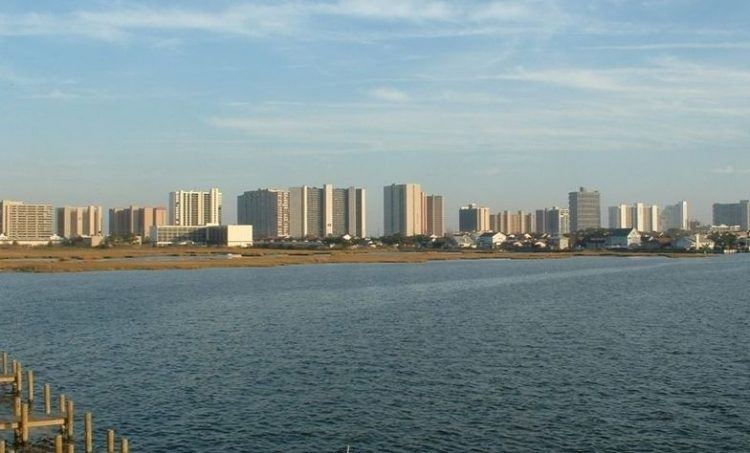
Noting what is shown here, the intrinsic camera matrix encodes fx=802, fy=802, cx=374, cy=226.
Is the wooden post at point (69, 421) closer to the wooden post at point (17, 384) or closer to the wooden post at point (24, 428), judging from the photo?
the wooden post at point (24, 428)

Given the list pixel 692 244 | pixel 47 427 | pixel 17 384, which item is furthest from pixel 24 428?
pixel 692 244

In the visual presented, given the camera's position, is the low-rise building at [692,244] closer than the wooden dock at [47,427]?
No

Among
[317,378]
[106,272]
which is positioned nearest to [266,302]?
[317,378]

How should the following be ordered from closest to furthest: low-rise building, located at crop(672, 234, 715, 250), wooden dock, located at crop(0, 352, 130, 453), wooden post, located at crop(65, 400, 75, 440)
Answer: wooden dock, located at crop(0, 352, 130, 453), wooden post, located at crop(65, 400, 75, 440), low-rise building, located at crop(672, 234, 715, 250)

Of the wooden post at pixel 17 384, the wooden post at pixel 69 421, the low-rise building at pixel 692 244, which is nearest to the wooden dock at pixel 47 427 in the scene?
the wooden post at pixel 69 421

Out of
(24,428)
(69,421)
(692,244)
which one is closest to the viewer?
(24,428)

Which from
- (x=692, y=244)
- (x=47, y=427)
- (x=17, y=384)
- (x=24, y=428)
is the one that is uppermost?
(x=692, y=244)

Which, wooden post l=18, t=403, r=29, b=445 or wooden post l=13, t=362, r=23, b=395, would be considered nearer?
wooden post l=18, t=403, r=29, b=445

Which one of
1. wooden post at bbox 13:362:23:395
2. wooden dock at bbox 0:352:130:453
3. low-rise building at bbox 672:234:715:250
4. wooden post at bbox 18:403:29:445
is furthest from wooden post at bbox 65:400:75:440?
low-rise building at bbox 672:234:715:250

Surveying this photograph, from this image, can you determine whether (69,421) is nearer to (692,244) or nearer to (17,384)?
(17,384)

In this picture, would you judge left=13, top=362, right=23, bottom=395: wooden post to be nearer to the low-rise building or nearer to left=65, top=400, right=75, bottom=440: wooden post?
left=65, top=400, right=75, bottom=440: wooden post

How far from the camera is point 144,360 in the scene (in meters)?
32.5

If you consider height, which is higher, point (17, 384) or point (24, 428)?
point (17, 384)

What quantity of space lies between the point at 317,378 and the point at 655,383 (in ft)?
38.7
